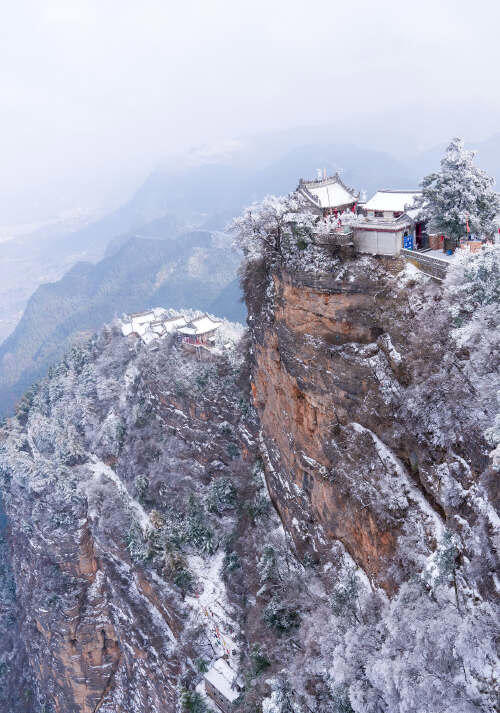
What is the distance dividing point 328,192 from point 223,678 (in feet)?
122

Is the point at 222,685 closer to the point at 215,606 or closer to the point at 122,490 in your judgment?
the point at 215,606

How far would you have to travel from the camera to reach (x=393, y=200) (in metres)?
29.7

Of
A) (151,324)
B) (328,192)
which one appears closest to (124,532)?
(151,324)

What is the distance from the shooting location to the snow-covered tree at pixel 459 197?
81.0ft

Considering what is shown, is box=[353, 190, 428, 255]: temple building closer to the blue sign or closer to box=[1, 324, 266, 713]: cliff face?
the blue sign

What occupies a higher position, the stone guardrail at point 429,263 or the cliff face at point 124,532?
the stone guardrail at point 429,263

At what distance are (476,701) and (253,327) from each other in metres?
27.4

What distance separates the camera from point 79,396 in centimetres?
7138

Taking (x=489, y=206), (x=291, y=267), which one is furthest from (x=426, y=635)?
(x=489, y=206)

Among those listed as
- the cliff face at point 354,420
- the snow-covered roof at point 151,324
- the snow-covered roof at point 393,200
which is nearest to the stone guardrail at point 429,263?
the cliff face at point 354,420

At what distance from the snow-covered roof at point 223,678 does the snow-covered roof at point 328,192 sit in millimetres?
35381

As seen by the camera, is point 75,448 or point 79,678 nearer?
point 79,678

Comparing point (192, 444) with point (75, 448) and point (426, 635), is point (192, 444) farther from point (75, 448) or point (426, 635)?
point (426, 635)

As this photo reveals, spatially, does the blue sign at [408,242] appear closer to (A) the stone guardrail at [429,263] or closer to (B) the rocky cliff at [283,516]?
(A) the stone guardrail at [429,263]
